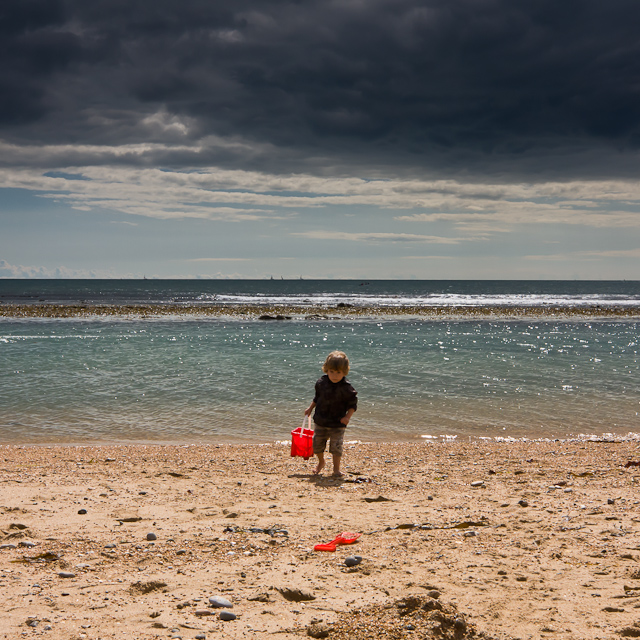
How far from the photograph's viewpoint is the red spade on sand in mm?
5516

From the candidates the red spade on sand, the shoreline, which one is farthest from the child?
the shoreline

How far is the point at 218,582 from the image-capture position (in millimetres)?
4781

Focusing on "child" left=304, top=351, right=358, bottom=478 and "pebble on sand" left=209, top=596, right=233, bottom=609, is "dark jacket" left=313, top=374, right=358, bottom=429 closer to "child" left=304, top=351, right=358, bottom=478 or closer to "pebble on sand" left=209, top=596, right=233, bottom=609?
"child" left=304, top=351, right=358, bottom=478

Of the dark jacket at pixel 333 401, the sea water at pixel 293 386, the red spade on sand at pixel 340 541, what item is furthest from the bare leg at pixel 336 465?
the sea water at pixel 293 386

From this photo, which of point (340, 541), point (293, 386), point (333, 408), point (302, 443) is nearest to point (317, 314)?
point (293, 386)

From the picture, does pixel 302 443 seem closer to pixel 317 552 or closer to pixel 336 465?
pixel 336 465

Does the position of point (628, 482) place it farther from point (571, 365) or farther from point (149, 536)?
point (571, 365)

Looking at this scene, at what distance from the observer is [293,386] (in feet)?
59.9

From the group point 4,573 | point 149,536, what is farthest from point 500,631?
point 4,573

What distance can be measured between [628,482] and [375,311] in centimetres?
5237

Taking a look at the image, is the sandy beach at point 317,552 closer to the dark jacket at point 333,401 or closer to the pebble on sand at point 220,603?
the pebble on sand at point 220,603

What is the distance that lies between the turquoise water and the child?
4.16 meters

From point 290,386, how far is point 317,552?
12.9m

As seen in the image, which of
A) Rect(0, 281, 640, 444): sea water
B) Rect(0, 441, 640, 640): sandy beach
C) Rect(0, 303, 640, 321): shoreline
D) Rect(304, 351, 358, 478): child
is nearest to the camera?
Rect(0, 441, 640, 640): sandy beach
